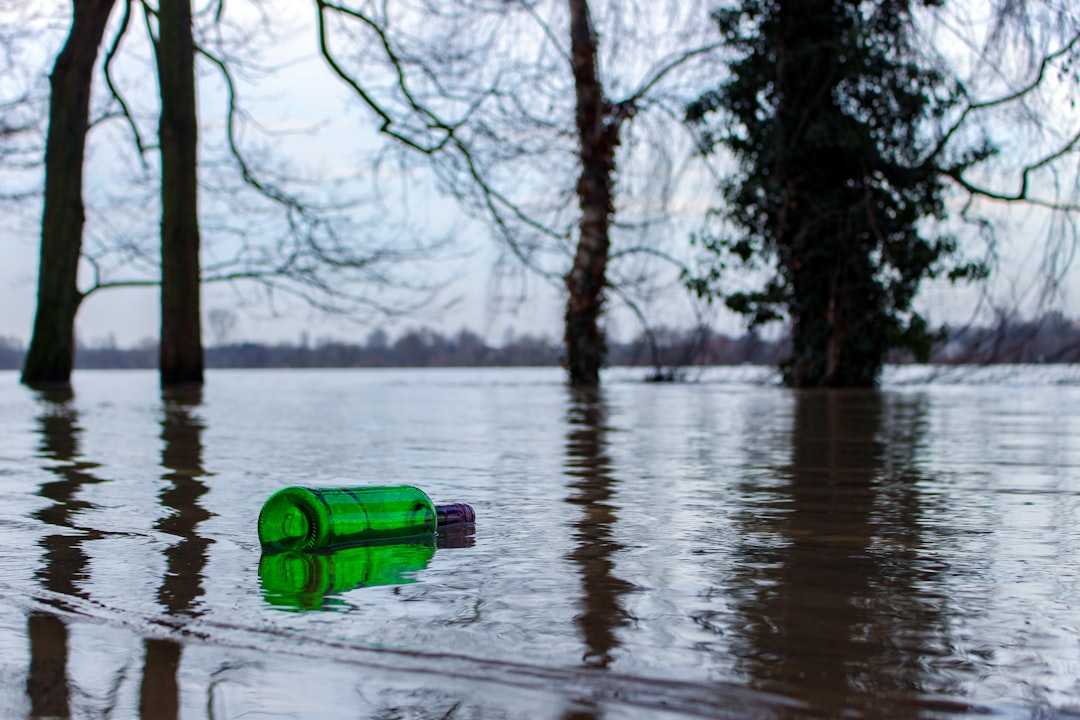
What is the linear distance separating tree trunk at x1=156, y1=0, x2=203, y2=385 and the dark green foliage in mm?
5553

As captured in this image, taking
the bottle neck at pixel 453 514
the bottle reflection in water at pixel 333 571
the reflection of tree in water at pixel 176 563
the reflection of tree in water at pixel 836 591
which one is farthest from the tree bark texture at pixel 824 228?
the bottle reflection in water at pixel 333 571

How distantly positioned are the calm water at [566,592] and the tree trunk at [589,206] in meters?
9.72

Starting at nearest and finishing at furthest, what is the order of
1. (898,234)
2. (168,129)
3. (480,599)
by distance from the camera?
1. (480,599)
2. (898,234)
3. (168,129)

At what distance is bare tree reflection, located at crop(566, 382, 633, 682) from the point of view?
149 centimetres

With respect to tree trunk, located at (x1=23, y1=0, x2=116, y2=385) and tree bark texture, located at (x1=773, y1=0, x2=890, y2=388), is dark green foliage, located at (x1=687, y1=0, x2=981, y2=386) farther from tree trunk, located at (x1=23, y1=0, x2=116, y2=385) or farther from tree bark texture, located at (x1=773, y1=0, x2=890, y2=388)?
tree trunk, located at (x1=23, y1=0, x2=116, y2=385)

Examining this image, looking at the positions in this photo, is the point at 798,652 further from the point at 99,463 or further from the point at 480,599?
the point at 99,463

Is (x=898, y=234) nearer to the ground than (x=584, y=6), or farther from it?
nearer to the ground

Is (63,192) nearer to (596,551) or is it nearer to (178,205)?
(178,205)

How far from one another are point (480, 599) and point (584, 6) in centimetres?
1232

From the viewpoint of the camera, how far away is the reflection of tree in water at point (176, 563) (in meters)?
1.24

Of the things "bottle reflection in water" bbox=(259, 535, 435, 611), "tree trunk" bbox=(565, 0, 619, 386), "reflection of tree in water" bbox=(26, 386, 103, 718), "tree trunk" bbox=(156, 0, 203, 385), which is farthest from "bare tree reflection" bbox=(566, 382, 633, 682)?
"tree trunk" bbox=(156, 0, 203, 385)

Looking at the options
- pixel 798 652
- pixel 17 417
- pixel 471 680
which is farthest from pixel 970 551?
pixel 17 417

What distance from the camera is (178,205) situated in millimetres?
13617

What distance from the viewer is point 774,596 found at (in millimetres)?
1741
